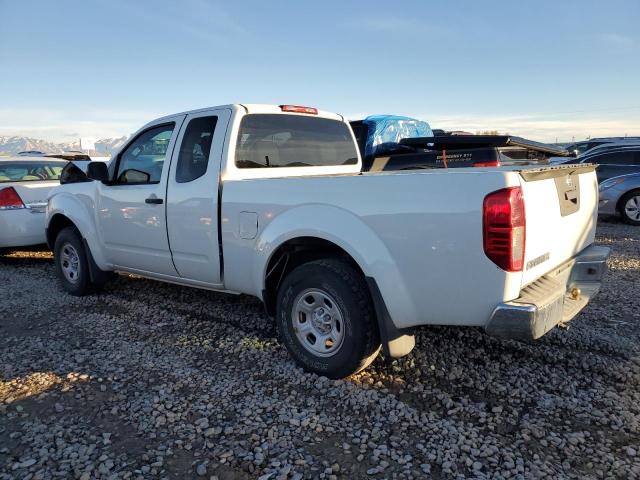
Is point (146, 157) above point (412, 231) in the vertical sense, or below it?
above

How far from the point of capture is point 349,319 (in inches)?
121

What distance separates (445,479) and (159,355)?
242 centimetres

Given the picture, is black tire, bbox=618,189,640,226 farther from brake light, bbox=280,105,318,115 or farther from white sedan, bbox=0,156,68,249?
white sedan, bbox=0,156,68,249

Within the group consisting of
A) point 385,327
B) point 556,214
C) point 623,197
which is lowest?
point 623,197

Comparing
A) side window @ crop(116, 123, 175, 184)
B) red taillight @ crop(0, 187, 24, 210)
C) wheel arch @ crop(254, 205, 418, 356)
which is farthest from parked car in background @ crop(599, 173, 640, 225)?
red taillight @ crop(0, 187, 24, 210)

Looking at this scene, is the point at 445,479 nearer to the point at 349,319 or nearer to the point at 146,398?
the point at 349,319

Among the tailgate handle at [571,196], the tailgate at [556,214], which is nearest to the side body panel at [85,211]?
the tailgate at [556,214]

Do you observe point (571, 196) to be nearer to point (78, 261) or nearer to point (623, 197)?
point (78, 261)

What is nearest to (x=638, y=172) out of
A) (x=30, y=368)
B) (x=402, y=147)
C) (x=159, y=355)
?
(x=402, y=147)

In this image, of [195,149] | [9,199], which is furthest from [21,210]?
[195,149]

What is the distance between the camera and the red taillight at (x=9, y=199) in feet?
22.5

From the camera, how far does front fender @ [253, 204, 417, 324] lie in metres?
2.87

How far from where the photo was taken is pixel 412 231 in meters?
2.75

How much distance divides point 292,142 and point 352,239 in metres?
1.76
